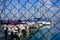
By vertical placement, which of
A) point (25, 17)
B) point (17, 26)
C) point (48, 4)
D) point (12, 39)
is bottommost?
point (12, 39)

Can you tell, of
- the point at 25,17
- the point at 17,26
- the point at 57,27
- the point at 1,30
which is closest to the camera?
the point at 57,27

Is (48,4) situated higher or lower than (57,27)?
higher

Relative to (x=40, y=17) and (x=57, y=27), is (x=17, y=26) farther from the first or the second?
(x=57, y=27)

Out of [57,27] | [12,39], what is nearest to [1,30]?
[12,39]

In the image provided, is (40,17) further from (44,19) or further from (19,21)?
(19,21)

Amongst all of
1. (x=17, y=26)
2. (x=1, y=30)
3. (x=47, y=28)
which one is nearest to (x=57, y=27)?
(x=47, y=28)

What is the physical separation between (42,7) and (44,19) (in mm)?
85

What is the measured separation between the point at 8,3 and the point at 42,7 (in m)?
0.33

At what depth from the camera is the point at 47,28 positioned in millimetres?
1383

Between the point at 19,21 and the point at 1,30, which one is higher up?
the point at 19,21

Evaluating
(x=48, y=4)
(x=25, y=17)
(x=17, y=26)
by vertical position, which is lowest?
(x=17, y=26)

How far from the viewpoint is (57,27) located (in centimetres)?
133

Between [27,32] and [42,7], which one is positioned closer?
[42,7]

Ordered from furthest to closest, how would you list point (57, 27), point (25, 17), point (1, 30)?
point (1, 30)
point (25, 17)
point (57, 27)
